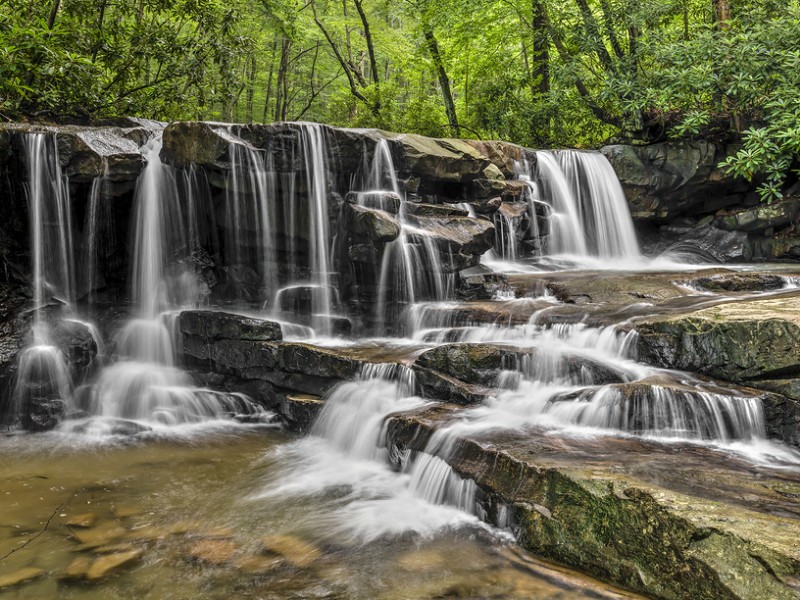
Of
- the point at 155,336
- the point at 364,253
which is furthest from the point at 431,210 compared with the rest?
the point at 155,336

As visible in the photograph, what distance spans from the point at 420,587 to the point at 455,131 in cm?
1566

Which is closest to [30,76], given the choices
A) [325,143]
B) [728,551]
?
[325,143]

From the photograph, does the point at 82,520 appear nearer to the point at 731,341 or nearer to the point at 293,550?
the point at 293,550

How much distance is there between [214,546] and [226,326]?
14.1 ft

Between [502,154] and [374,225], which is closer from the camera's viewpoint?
[374,225]

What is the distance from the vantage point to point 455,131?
17359 millimetres

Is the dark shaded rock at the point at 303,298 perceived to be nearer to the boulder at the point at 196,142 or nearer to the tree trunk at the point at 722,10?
the boulder at the point at 196,142

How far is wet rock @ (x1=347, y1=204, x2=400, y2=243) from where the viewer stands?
8.41m

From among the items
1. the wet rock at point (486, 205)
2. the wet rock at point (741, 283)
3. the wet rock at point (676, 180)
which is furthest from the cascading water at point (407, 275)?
the wet rock at point (676, 180)

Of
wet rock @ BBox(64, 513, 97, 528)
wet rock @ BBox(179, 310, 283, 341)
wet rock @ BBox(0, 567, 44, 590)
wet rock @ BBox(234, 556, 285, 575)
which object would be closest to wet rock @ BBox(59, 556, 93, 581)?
wet rock @ BBox(0, 567, 44, 590)

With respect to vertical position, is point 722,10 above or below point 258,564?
above

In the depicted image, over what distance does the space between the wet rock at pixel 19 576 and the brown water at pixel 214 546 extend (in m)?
0.05

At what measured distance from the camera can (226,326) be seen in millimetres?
8000

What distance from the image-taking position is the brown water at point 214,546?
352 cm
